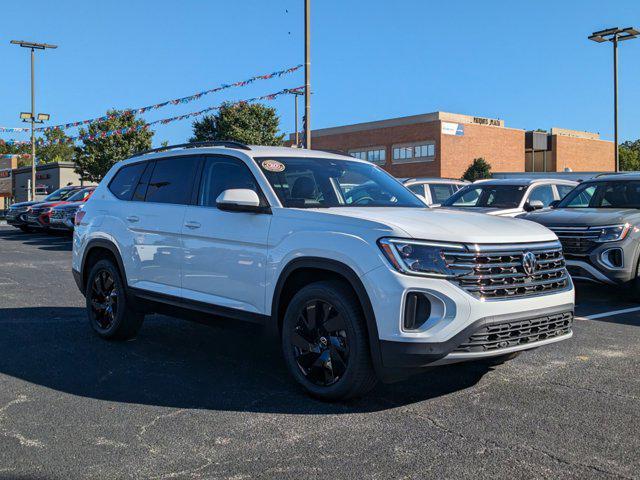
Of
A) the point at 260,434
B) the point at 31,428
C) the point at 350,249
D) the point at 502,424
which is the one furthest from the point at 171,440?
the point at 502,424

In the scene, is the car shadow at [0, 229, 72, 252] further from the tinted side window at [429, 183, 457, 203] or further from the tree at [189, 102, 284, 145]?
the tree at [189, 102, 284, 145]

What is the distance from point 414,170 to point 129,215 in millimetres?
58403

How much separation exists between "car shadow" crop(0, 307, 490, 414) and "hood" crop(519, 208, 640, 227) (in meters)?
4.03

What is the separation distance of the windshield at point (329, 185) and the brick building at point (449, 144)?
56.2 m

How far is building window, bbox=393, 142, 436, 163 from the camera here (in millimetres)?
61781

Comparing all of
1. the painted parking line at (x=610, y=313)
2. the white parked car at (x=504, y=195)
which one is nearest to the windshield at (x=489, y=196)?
the white parked car at (x=504, y=195)

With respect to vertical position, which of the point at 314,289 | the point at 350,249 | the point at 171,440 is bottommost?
the point at 171,440

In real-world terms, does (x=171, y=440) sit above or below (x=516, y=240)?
below

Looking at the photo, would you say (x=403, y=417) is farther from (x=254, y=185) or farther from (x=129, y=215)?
(x=129, y=215)

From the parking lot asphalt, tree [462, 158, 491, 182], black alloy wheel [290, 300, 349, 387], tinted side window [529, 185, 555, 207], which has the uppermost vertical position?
tree [462, 158, 491, 182]

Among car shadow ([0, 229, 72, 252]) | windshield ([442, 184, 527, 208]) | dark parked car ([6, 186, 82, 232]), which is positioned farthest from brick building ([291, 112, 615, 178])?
windshield ([442, 184, 527, 208])

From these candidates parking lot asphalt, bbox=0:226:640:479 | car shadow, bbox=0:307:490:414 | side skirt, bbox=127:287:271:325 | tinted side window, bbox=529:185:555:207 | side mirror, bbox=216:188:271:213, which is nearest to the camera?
parking lot asphalt, bbox=0:226:640:479

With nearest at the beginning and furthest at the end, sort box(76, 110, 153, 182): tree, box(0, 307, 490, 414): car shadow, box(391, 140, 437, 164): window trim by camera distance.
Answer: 1. box(0, 307, 490, 414): car shadow
2. box(76, 110, 153, 182): tree
3. box(391, 140, 437, 164): window trim

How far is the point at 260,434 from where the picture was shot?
3.87m
